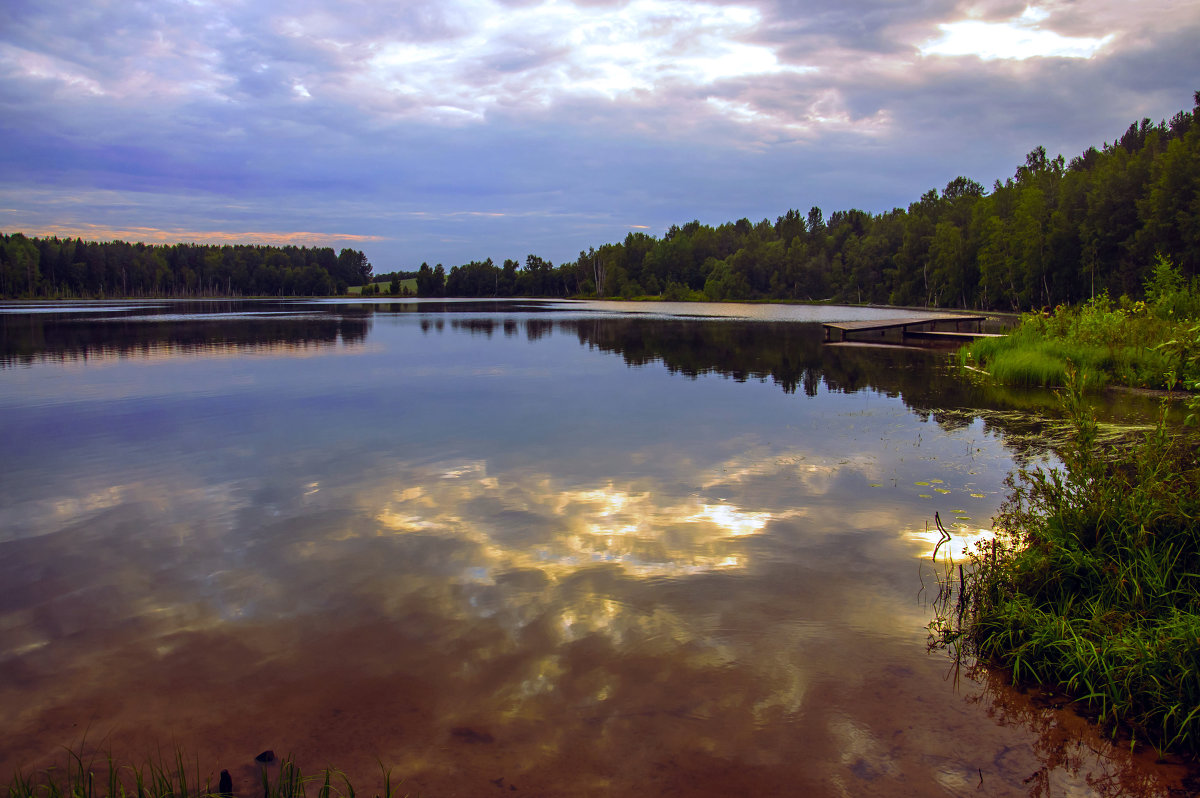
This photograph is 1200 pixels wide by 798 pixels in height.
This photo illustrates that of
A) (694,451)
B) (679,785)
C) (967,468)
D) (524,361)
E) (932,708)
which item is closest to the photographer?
(679,785)

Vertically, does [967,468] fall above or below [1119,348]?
below

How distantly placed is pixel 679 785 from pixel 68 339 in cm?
4756

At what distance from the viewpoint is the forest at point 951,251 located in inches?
2362

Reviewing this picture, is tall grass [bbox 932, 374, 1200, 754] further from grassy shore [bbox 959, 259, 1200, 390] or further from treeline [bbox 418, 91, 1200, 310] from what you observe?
treeline [bbox 418, 91, 1200, 310]

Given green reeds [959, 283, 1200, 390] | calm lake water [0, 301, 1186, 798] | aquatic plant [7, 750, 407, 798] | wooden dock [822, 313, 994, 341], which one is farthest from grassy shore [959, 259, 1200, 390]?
aquatic plant [7, 750, 407, 798]

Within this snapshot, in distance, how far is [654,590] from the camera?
24.2 ft

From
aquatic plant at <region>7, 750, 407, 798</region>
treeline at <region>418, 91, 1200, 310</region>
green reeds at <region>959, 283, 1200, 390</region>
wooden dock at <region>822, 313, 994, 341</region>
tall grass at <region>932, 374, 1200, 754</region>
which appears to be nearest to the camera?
Answer: aquatic plant at <region>7, 750, 407, 798</region>

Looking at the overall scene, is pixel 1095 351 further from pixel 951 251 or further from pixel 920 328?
pixel 951 251

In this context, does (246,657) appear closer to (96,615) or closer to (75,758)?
(75,758)

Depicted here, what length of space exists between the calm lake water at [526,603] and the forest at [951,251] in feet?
172

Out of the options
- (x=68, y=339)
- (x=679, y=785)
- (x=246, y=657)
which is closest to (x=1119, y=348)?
(x=679, y=785)

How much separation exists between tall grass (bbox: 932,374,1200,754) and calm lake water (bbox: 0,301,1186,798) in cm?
39

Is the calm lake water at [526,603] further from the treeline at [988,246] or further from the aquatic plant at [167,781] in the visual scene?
the treeline at [988,246]

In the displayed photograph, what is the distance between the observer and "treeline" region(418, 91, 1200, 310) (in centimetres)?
5841
